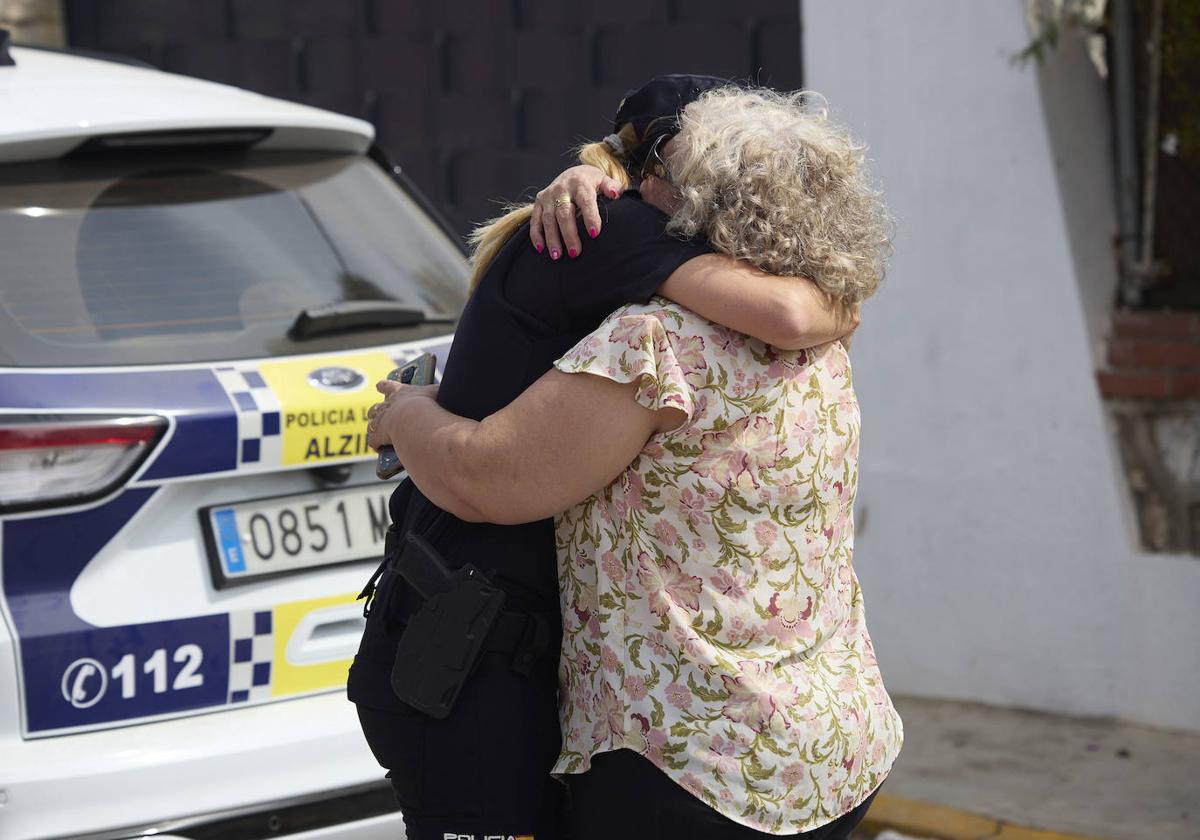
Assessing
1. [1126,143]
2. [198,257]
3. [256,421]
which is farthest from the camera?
[1126,143]

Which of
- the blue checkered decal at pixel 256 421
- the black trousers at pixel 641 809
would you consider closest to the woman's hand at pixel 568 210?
the black trousers at pixel 641 809

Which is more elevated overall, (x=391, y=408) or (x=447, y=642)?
(x=391, y=408)

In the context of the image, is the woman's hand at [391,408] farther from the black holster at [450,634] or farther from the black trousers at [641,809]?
the black trousers at [641,809]

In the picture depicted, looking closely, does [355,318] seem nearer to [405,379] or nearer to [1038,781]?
[405,379]

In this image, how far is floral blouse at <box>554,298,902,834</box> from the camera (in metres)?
1.73

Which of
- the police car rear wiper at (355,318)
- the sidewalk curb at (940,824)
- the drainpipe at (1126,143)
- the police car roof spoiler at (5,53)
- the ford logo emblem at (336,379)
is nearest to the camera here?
Answer: the ford logo emblem at (336,379)

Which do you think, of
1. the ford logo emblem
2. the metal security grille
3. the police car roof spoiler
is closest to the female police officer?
the ford logo emblem

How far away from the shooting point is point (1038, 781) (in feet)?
12.9

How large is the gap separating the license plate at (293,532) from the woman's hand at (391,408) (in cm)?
62

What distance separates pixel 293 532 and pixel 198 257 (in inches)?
22.5

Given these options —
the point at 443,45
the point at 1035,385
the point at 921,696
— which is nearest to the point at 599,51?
the point at 443,45

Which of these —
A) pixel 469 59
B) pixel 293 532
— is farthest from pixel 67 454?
pixel 469 59

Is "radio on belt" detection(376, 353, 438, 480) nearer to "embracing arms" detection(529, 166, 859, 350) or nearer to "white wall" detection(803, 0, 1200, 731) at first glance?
"embracing arms" detection(529, 166, 859, 350)

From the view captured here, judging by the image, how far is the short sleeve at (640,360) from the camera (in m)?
1.69
